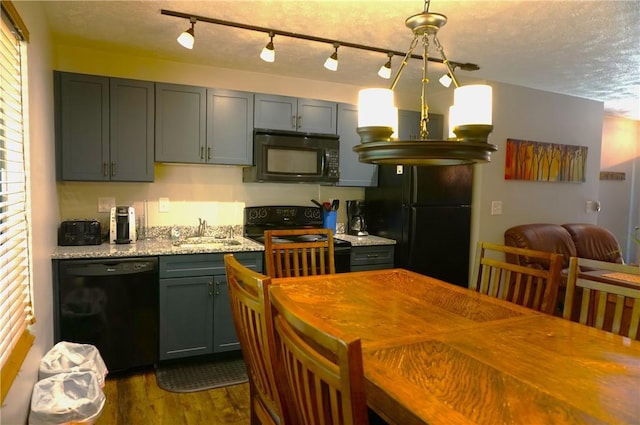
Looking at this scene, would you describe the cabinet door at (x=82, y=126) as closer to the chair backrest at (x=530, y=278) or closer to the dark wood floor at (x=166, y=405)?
the dark wood floor at (x=166, y=405)

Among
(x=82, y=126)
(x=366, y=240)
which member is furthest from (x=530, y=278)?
(x=82, y=126)

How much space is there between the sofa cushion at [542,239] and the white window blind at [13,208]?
3.59 metres

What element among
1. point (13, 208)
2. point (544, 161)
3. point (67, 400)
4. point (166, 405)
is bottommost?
point (166, 405)

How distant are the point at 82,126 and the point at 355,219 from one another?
7.79 feet

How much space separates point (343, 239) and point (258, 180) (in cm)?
88

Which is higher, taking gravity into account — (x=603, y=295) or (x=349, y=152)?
(x=349, y=152)

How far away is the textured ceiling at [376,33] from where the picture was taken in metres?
2.37

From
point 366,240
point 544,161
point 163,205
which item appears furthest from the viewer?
point 544,161

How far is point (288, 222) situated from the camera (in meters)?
3.88

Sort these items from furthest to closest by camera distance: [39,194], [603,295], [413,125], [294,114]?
[413,125] < [294,114] < [39,194] < [603,295]

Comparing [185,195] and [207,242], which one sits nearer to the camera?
[207,242]

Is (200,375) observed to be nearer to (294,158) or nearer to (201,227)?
(201,227)

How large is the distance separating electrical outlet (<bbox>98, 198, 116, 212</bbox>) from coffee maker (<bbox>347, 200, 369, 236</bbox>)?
6.72 feet

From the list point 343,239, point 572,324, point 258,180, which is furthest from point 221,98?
point 572,324
